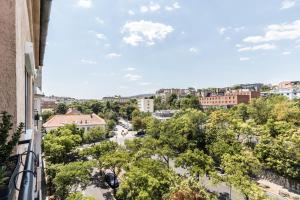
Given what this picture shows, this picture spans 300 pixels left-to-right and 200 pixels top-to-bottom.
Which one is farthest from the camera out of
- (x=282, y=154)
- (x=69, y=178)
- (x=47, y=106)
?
(x=47, y=106)

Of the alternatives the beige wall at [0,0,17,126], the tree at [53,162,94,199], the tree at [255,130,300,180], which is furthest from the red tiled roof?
the beige wall at [0,0,17,126]

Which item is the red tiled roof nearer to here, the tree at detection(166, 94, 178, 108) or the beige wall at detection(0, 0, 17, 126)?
the tree at detection(166, 94, 178, 108)

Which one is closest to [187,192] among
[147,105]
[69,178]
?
[69,178]

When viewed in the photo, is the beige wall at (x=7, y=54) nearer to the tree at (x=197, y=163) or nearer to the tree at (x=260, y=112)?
the tree at (x=197, y=163)

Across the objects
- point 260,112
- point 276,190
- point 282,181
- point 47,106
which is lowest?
point 276,190

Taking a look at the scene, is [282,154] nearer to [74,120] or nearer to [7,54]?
[7,54]

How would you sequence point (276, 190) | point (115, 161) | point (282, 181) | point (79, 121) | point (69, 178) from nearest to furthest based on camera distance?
point (69, 178) → point (115, 161) → point (276, 190) → point (282, 181) → point (79, 121)

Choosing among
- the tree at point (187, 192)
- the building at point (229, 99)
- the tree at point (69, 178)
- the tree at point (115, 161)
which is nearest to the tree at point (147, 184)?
the tree at point (187, 192)

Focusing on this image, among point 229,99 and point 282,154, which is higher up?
point 229,99

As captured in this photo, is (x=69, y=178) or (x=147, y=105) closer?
(x=69, y=178)
